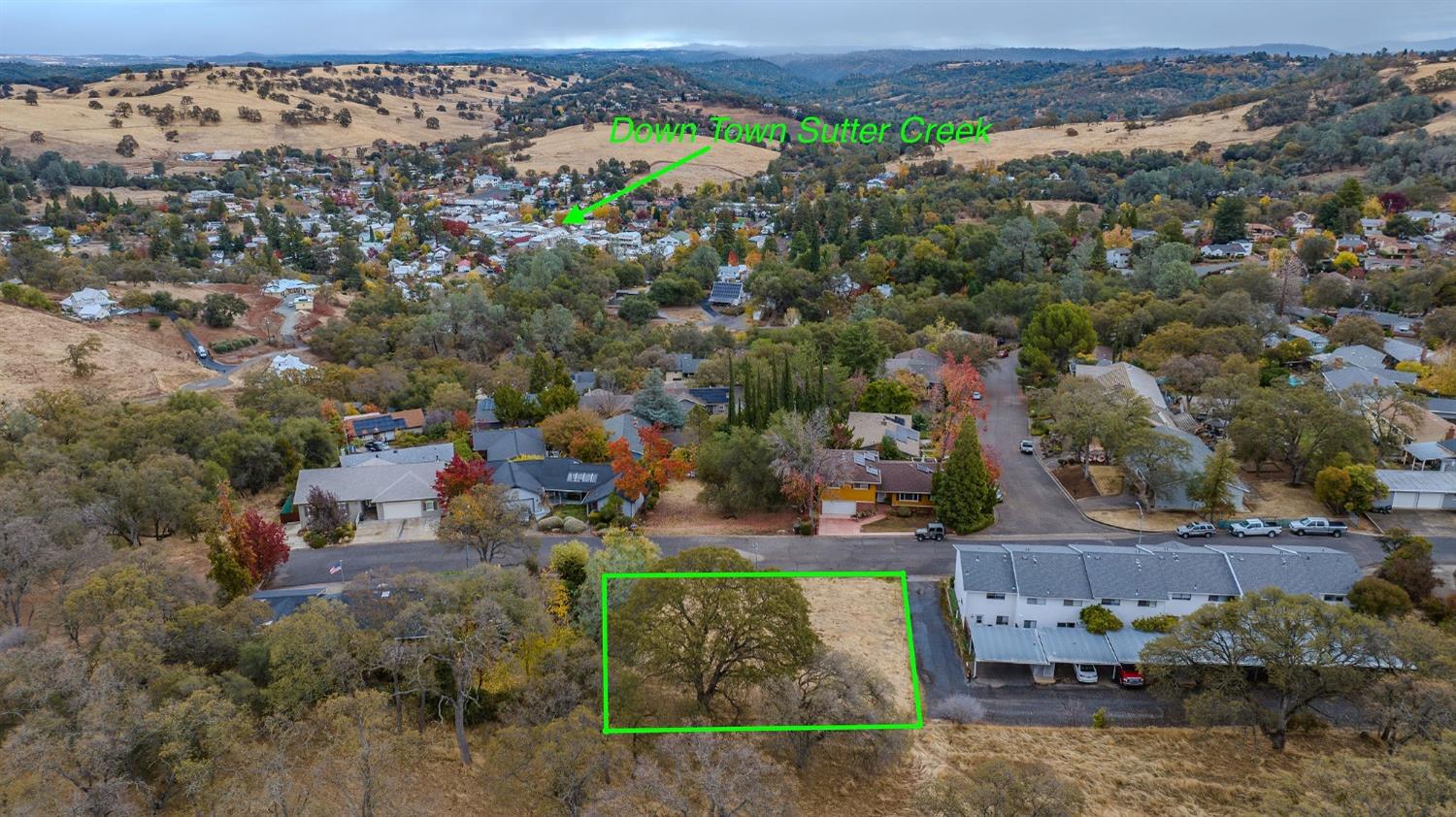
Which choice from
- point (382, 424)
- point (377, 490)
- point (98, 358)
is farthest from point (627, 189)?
point (377, 490)

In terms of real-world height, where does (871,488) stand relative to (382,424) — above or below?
above

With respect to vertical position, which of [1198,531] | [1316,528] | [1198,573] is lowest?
[1198,531]

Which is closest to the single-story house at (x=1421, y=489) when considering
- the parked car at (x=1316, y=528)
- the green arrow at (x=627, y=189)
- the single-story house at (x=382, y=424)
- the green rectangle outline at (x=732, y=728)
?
the parked car at (x=1316, y=528)

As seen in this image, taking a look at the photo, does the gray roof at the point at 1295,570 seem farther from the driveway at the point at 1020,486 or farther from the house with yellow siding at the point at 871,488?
the house with yellow siding at the point at 871,488

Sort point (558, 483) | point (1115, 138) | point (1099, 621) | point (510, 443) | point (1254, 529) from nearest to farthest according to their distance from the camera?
point (1099, 621), point (1254, 529), point (558, 483), point (510, 443), point (1115, 138)

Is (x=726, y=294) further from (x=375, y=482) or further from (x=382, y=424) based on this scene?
(x=375, y=482)

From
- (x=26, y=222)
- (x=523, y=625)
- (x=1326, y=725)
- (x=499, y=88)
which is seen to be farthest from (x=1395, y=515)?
(x=499, y=88)
